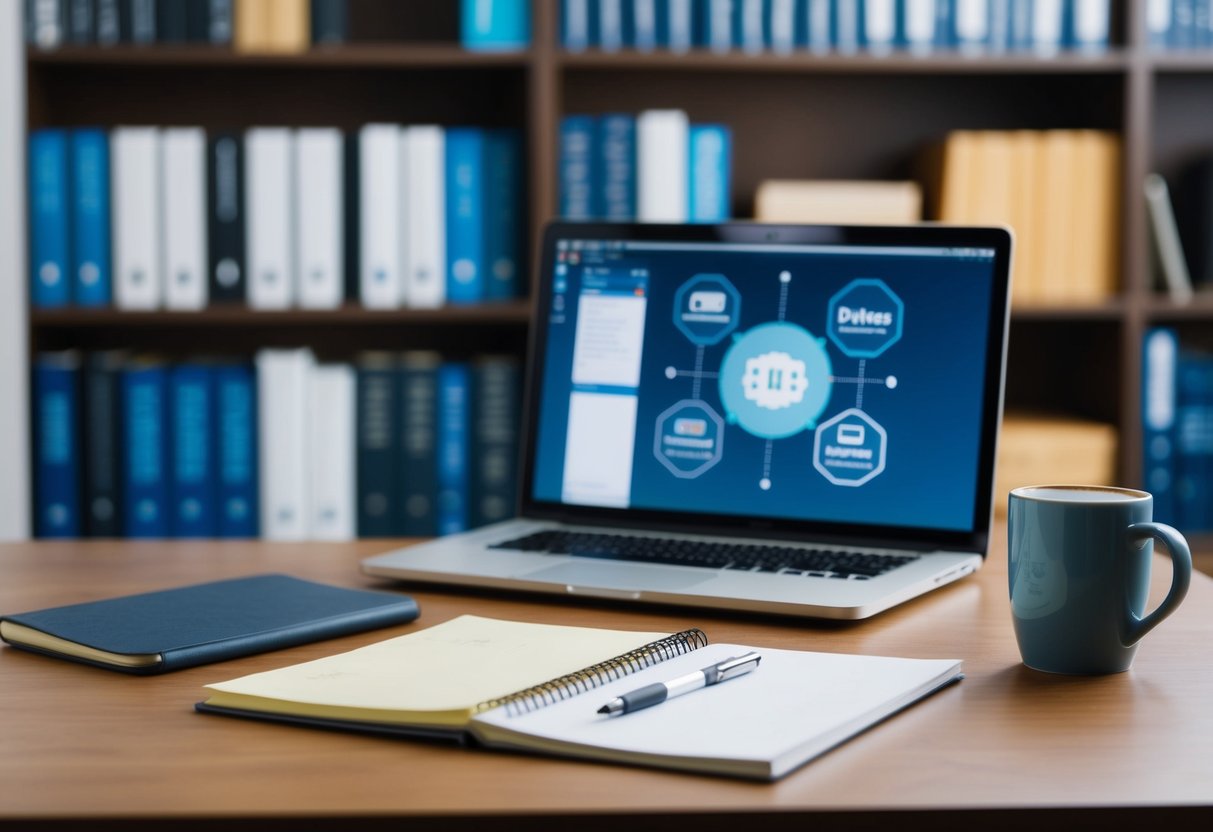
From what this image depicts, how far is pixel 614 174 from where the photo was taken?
2.17m

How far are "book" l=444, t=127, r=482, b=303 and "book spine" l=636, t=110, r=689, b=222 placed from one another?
25 cm

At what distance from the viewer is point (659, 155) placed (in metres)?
2.15

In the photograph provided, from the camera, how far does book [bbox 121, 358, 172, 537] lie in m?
2.10

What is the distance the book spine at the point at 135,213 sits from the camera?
2096 millimetres

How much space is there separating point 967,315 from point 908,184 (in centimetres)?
141

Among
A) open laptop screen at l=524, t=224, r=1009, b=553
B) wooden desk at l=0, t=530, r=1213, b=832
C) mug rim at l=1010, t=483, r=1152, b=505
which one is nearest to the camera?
wooden desk at l=0, t=530, r=1213, b=832

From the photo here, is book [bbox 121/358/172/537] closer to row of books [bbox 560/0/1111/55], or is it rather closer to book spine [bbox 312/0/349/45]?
book spine [bbox 312/0/349/45]

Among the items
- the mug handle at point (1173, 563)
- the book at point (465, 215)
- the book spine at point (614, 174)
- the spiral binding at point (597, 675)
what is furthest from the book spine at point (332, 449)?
the mug handle at point (1173, 563)

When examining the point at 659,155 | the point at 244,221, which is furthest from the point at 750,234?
the point at 244,221

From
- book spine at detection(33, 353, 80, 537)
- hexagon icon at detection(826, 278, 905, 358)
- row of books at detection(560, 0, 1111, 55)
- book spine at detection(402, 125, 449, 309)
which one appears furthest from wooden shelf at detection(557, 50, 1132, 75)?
hexagon icon at detection(826, 278, 905, 358)

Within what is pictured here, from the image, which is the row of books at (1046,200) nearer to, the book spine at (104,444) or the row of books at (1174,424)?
the row of books at (1174,424)

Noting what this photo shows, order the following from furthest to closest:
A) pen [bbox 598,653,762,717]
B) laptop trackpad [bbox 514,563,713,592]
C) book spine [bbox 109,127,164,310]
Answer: book spine [bbox 109,127,164,310] < laptop trackpad [bbox 514,563,713,592] < pen [bbox 598,653,762,717]

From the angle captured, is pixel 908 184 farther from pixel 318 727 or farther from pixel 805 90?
pixel 318 727

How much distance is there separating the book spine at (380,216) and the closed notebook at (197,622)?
48.7 inches
